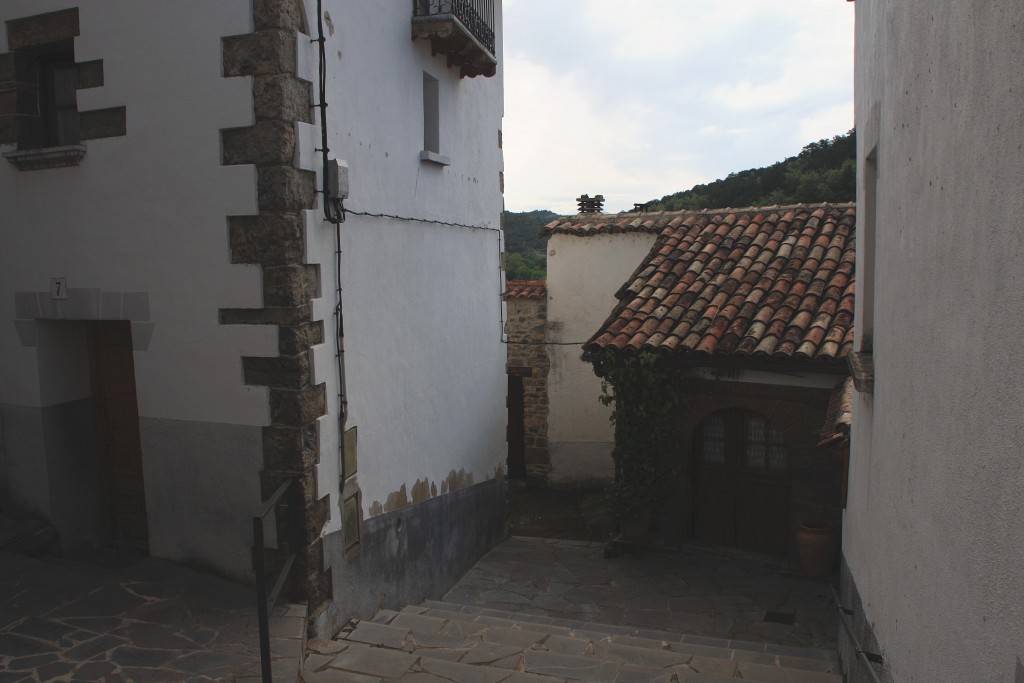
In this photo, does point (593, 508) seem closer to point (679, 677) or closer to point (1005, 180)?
point (679, 677)

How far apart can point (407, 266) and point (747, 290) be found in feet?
15.3

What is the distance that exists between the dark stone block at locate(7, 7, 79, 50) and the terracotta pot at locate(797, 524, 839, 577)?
818 cm

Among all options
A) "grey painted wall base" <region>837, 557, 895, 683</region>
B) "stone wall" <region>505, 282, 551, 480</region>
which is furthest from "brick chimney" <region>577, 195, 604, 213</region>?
"grey painted wall base" <region>837, 557, 895, 683</region>

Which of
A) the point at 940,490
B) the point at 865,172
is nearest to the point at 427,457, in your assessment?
the point at 865,172

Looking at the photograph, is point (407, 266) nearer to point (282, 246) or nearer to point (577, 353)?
point (282, 246)

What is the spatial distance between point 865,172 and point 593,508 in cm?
839

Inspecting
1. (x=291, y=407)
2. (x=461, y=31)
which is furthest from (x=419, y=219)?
(x=291, y=407)

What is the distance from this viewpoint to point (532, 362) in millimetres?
14016

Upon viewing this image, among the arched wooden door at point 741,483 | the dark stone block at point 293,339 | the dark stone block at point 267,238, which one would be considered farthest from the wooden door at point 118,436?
the arched wooden door at point 741,483

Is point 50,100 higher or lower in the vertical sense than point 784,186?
lower

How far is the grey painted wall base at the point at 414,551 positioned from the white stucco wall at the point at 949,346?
3722 millimetres

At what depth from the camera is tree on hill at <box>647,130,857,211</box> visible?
2066 centimetres

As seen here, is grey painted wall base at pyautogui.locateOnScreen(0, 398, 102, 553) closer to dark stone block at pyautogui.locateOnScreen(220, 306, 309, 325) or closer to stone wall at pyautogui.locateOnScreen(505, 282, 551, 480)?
dark stone block at pyautogui.locateOnScreen(220, 306, 309, 325)

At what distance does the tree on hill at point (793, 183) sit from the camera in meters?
20.7
